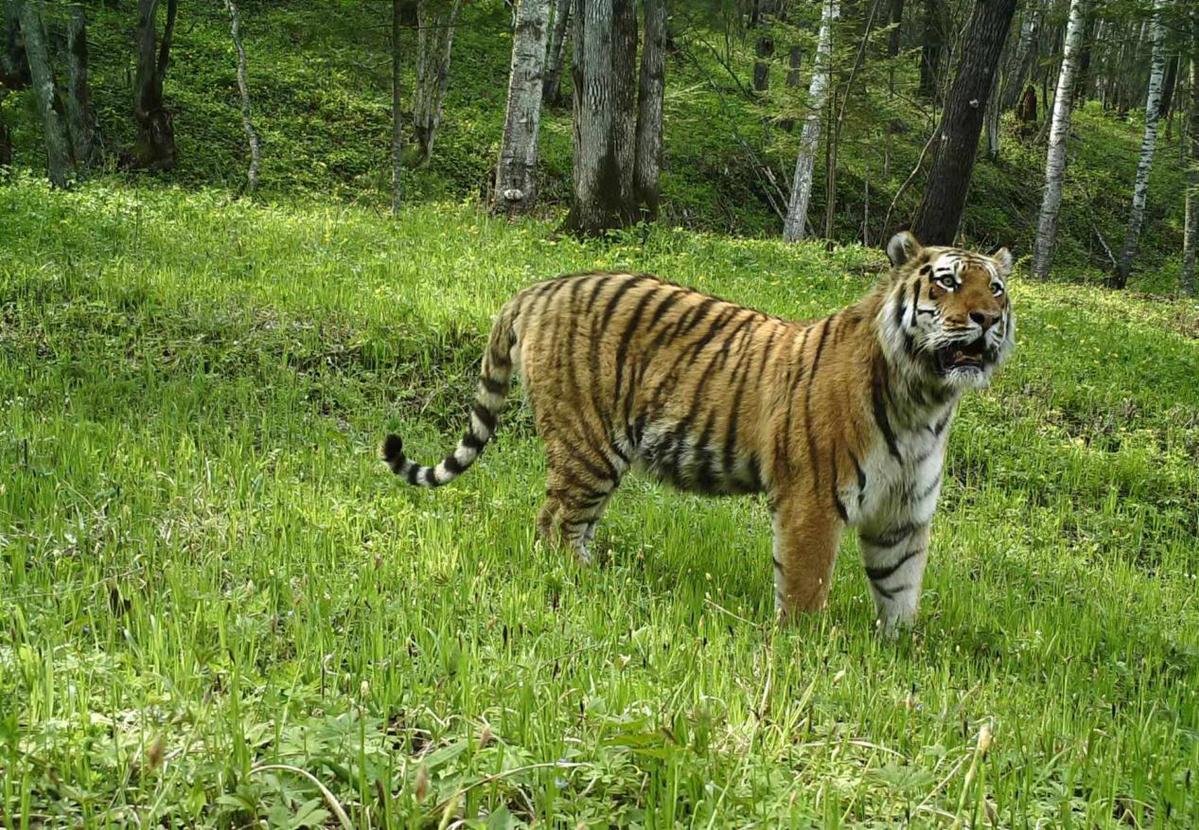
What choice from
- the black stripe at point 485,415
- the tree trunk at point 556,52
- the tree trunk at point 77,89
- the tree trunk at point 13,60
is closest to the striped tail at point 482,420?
the black stripe at point 485,415

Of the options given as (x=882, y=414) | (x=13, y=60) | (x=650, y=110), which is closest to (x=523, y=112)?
(x=650, y=110)

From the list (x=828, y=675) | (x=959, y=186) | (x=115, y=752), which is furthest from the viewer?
(x=959, y=186)

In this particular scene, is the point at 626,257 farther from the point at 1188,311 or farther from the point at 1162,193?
the point at 1162,193

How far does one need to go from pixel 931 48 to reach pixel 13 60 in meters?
29.1

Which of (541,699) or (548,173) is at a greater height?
(548,173)

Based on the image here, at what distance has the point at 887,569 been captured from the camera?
469 centimetres

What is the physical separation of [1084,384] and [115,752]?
359 inches

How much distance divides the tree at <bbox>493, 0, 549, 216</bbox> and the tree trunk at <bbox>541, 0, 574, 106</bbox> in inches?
398

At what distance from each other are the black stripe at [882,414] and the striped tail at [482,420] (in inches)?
80.4

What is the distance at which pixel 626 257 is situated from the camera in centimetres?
1068

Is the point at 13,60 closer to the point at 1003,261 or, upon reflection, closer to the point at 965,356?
the point at 1003,261

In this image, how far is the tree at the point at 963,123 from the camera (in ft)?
38.4

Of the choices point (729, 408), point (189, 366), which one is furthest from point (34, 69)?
point (729, 408)

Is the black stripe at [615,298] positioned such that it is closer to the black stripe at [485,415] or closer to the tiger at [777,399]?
the tiger at [777,399]
